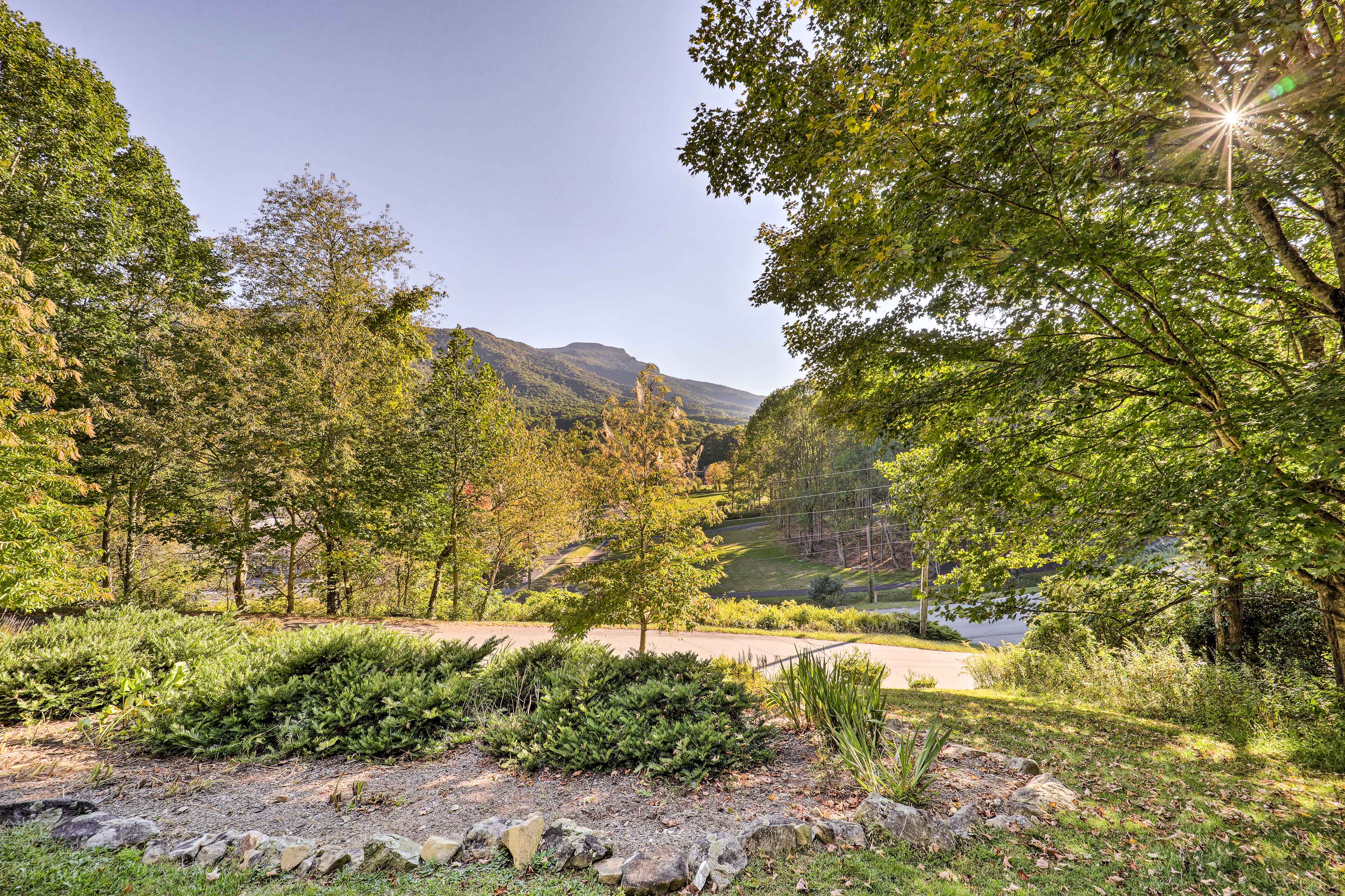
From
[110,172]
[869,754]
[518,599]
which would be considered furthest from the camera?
[518,599]

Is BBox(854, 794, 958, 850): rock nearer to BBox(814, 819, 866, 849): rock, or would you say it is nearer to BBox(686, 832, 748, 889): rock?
BBox(814, 819, 866, 849): rock

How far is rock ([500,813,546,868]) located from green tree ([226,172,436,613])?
11.5 meters

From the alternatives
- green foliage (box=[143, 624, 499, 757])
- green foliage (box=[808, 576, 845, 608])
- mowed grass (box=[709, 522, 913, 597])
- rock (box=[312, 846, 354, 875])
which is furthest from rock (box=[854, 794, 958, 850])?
mowed grass (box=[709, 522, 913, 597])

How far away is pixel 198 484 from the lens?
39.1 ft

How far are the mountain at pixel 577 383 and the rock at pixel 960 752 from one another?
18.3 meters

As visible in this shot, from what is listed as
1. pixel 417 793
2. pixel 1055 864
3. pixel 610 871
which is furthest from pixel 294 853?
pixel 1055 864

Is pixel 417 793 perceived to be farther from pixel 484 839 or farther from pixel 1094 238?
pixel 1094 238

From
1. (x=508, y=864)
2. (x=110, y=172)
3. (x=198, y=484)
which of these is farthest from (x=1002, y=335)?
(x=110, y=172)

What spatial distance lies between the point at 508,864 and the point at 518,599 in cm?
Result: 2202

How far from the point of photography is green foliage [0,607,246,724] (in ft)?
17.0

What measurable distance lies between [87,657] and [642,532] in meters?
7.08

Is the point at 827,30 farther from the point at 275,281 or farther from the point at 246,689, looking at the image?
the point at 275,281

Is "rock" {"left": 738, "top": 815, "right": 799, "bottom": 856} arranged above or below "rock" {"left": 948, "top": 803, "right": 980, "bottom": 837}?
above

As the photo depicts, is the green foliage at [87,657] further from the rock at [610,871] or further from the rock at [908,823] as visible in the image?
the rock at [908,823]
